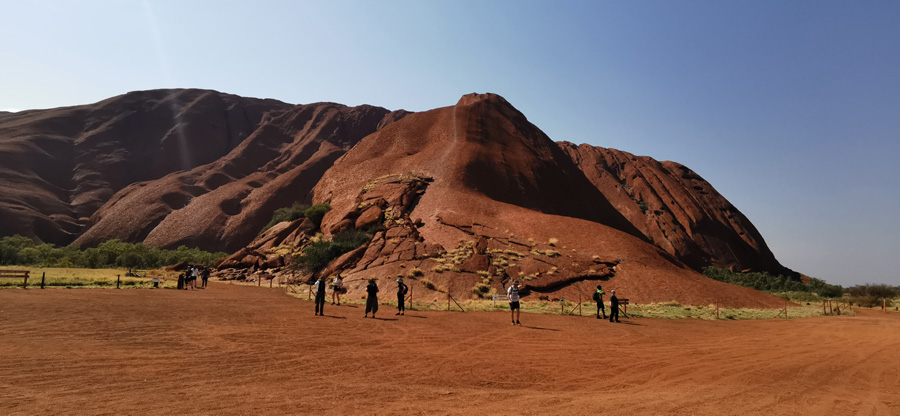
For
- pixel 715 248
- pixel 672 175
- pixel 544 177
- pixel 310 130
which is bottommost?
pixel 715 248

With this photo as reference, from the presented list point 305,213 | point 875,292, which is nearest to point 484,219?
point 305,213

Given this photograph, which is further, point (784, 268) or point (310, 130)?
point (310, 130)

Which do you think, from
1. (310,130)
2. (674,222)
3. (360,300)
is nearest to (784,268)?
(674,222)

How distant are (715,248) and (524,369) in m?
74.7

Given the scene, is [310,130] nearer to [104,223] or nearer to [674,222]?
A: [104,223]

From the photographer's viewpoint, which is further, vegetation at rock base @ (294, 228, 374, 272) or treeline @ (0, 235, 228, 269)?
treeline @ (0, 235, 228, 269)

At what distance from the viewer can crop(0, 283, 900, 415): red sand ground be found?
670cm

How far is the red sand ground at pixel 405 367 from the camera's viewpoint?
264 inches

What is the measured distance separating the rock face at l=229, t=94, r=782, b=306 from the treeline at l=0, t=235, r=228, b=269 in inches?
823

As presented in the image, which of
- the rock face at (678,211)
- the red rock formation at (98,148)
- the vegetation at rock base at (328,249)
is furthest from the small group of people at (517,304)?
the red rock formation at (98,148)

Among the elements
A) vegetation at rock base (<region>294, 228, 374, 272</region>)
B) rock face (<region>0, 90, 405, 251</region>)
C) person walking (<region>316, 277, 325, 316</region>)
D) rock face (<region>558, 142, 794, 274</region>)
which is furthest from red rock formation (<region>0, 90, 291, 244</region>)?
rock face (<region>558, 142, 794, 274</region>)

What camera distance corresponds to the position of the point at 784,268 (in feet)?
251

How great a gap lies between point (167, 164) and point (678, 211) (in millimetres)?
104670

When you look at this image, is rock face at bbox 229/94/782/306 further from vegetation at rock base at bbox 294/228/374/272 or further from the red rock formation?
the red rock formation
